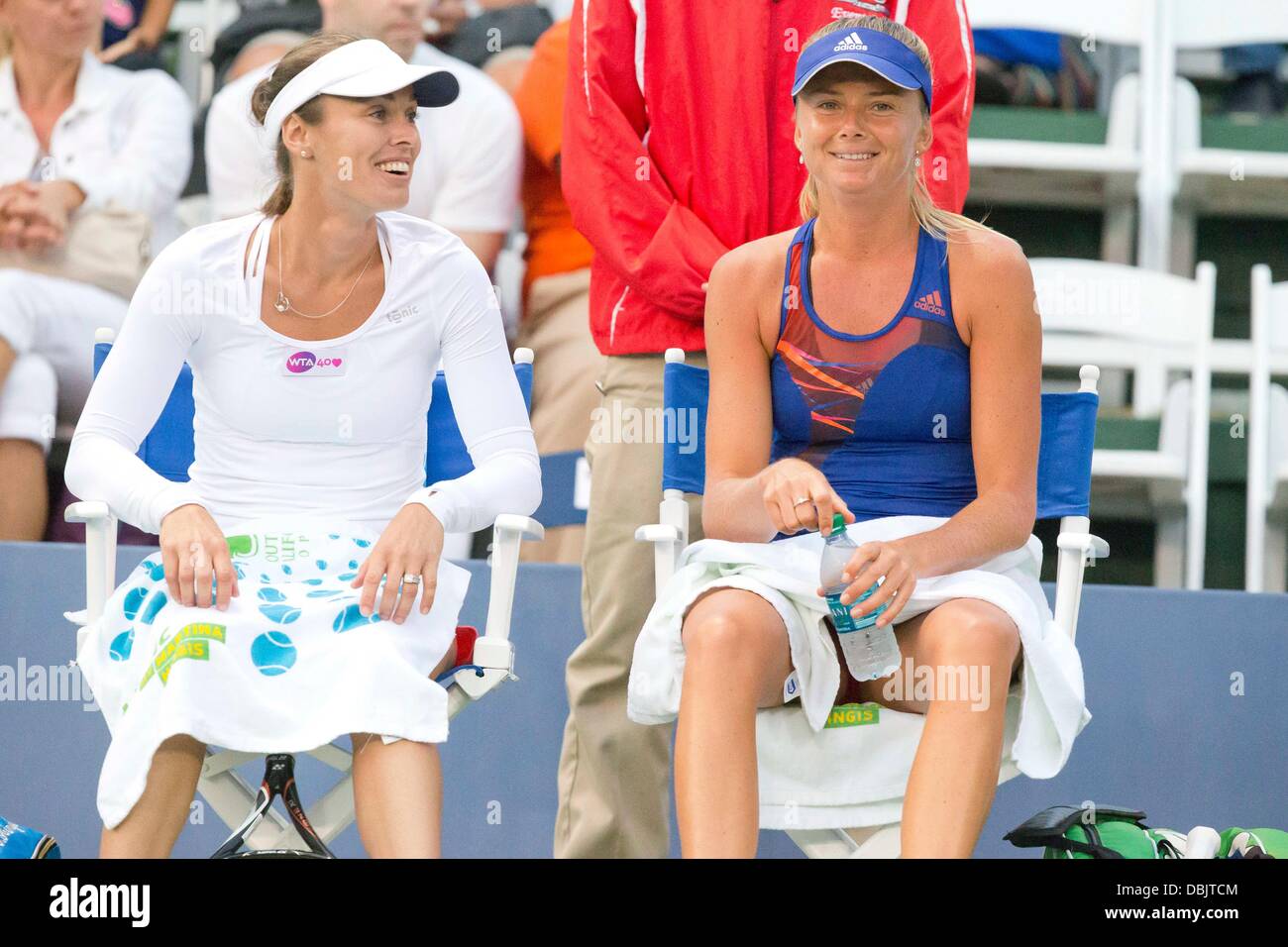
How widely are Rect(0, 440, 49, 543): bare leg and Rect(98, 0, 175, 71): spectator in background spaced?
3.49 ft

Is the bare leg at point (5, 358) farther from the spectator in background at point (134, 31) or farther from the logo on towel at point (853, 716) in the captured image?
the logo on towel at point (853, 716)

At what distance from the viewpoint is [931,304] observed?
2.25 metres

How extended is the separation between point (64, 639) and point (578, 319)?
126cm

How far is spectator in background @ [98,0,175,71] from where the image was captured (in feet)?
13.5

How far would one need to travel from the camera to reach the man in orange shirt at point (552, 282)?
3.68 m

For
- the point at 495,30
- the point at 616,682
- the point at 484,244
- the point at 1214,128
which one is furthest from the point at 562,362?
the point at 1214,128

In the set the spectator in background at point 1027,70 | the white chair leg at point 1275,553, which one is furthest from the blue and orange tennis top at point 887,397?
the spectator in background at point 1027,70

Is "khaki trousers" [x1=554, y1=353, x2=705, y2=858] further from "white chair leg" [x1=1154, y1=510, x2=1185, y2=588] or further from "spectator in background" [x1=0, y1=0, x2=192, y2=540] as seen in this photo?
"white chair leg" [x1=1154, y1=510, x2=1185, y2=588]

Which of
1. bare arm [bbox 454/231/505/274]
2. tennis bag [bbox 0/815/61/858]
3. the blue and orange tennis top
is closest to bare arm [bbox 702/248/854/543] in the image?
the blue and orange tennis top

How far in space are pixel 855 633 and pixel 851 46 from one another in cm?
74

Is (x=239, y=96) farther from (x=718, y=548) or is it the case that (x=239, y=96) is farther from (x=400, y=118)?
(x=718, y=548)

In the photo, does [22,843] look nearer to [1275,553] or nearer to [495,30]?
[495,30]
